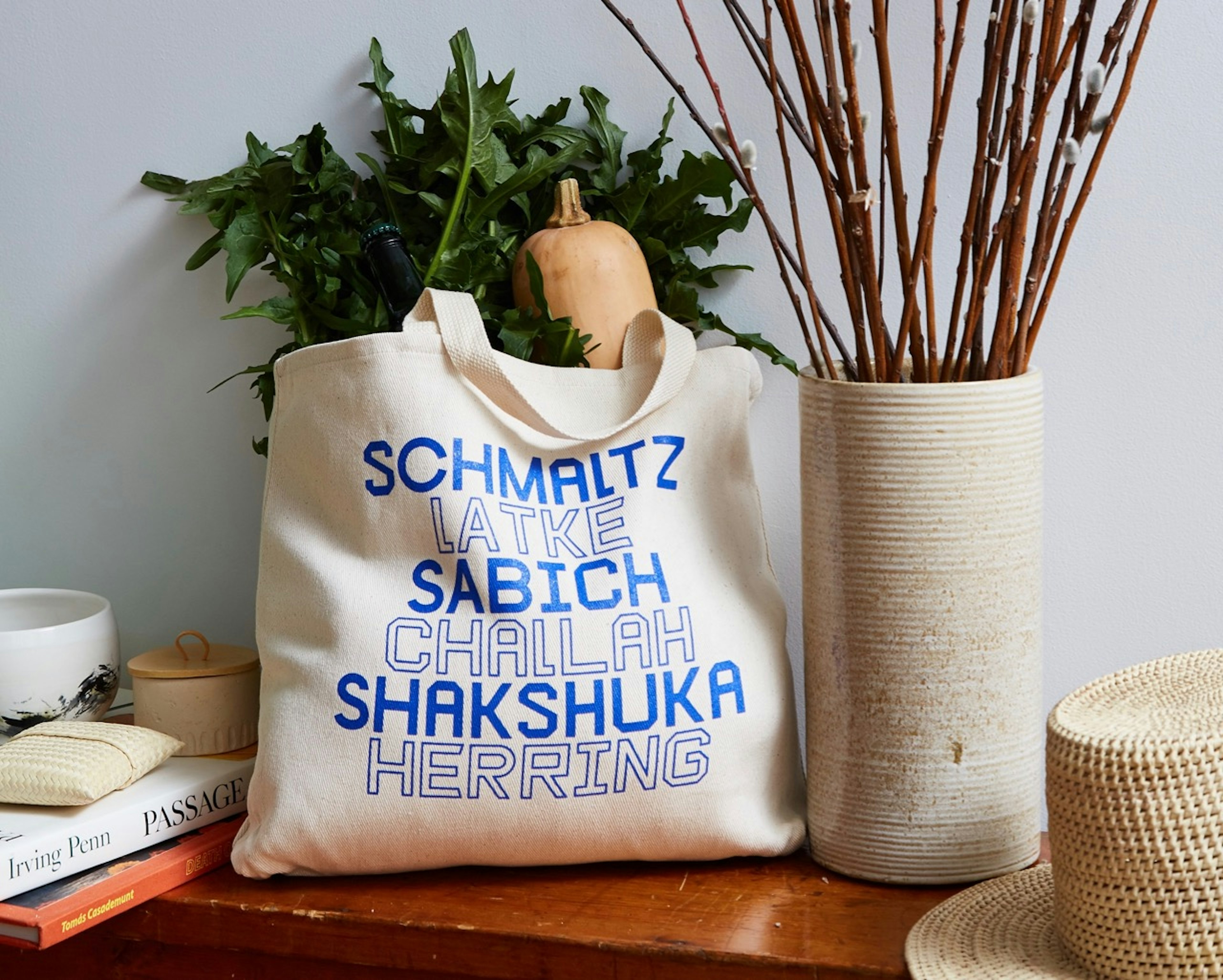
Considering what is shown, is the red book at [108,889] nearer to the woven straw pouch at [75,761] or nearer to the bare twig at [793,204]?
the woven straw pouch at [75,761]

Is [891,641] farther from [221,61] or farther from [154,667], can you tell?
[221,61]

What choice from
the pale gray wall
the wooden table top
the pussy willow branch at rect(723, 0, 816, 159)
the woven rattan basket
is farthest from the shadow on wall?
the woven rattan basket

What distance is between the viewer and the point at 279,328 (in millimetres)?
1039

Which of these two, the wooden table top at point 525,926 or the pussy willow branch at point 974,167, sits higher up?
Answer: the pussy willow branch at point 974,167

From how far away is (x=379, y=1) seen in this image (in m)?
1.00

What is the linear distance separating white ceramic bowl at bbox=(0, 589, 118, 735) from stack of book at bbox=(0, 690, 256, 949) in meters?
0.11

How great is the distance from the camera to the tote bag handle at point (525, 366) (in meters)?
0.82

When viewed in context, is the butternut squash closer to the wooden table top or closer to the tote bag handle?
the tote bag handle

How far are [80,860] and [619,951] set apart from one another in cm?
36

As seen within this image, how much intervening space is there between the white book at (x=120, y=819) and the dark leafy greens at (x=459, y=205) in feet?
0.97

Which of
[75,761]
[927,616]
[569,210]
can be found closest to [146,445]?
[75,761]

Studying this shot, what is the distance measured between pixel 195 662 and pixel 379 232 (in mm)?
375

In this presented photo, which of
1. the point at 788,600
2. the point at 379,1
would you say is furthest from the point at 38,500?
the point at 788,600

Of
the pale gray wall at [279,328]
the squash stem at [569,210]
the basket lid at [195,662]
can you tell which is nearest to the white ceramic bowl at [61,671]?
the basket lid at [195,662]
